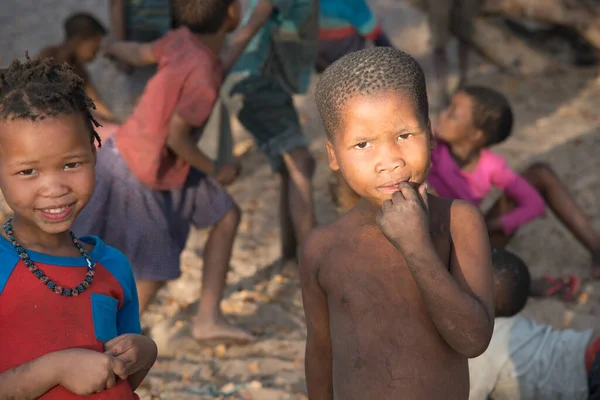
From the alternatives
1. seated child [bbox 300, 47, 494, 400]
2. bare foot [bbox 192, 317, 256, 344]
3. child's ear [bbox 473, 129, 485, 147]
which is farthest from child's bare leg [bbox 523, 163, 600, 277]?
seated child [bbox 300, 47, 494, 400]

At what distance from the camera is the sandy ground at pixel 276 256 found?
397 cm

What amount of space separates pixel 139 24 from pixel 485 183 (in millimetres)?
2474

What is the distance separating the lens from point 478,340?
205 centimetres

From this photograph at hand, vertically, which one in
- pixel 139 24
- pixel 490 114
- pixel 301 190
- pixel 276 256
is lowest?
pixel 276 256

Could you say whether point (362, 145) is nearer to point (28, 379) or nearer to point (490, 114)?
point (28, 379)

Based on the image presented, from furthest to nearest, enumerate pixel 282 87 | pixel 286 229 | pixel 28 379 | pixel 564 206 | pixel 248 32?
pixel 286 229 → pixel 564 206 → pixel 282 87 → pixel 248 32 → pixel 28 379

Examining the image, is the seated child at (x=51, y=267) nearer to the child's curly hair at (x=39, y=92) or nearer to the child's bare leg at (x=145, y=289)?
the child's curly hair at (x=39, y=92)

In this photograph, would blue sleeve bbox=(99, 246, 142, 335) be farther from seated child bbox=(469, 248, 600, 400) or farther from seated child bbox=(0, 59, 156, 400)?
seated child bbox=(469, 248, 600, 400)

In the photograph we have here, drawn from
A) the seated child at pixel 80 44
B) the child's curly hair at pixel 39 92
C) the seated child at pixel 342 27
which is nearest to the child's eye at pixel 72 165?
the child's curly hair at pixel 39 92

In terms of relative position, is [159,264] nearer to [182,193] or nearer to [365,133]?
[182,193]

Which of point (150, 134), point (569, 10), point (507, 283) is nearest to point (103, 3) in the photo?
point (569, 10)

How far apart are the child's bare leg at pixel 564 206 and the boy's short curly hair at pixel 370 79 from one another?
296 centimetres

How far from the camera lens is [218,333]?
4180mm

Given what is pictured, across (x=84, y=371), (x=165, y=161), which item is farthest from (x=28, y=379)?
(x=165, y=161)
